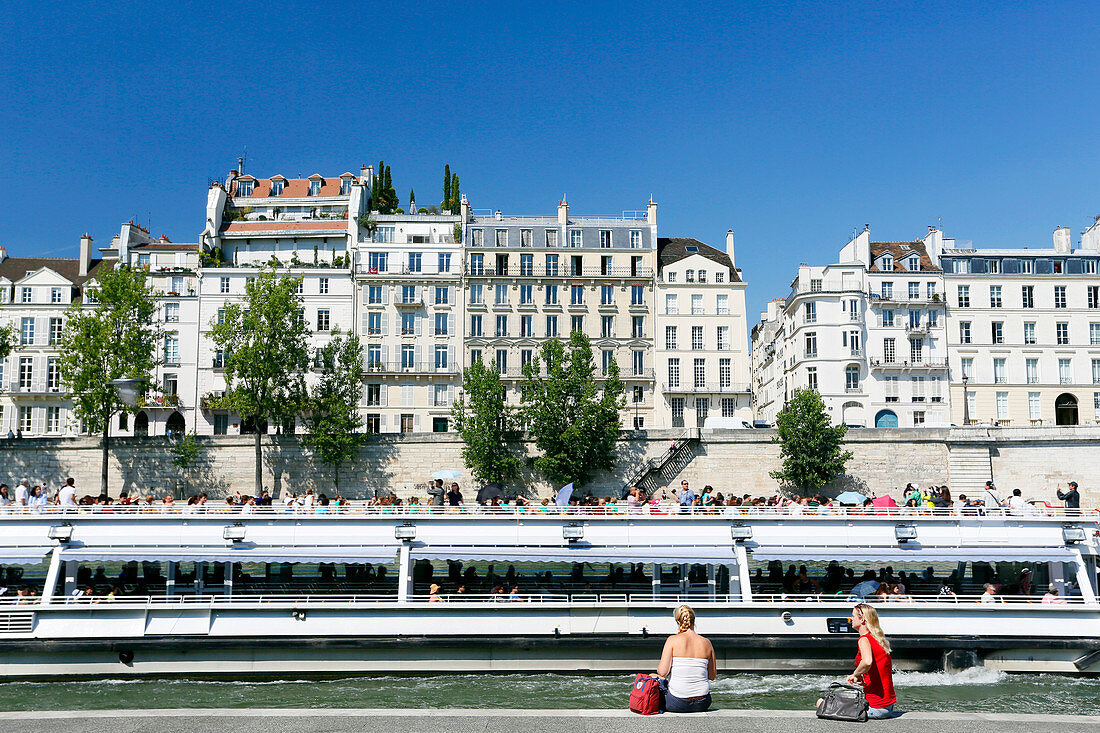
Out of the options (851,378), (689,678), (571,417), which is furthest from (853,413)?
(689,678)

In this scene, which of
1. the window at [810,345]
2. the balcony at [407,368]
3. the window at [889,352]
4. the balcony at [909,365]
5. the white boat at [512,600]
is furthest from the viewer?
the window at [810,345]

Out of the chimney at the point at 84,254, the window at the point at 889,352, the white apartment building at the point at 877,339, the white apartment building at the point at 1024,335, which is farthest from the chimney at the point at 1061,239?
the chimney at the point at 84,254

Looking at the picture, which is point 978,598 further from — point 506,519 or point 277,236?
point 277,236

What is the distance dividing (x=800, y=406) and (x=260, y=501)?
33444 mm

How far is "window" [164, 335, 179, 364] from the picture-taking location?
55.2m

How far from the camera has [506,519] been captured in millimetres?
18234

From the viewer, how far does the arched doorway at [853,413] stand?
55.1 m

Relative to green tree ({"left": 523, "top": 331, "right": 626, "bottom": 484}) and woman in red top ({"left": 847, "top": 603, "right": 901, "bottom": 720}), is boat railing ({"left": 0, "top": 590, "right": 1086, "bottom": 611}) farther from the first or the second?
green tree ({"left": 523, "top": 331, "right": 626, "bottom": 484})

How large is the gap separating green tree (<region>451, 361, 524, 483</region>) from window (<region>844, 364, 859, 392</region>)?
67.4ft

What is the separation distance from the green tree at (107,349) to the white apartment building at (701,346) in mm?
29145

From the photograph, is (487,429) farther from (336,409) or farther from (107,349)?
(107,349)

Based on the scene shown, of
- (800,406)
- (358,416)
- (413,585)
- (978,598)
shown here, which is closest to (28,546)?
(413,585)

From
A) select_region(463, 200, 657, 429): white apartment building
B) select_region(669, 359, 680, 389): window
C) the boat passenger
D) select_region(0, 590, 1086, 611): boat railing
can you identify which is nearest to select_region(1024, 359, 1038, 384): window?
select_region(669, 359, 680, 389): window

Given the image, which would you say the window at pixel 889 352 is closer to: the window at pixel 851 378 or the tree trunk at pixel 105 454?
the window at pixel 851 378
